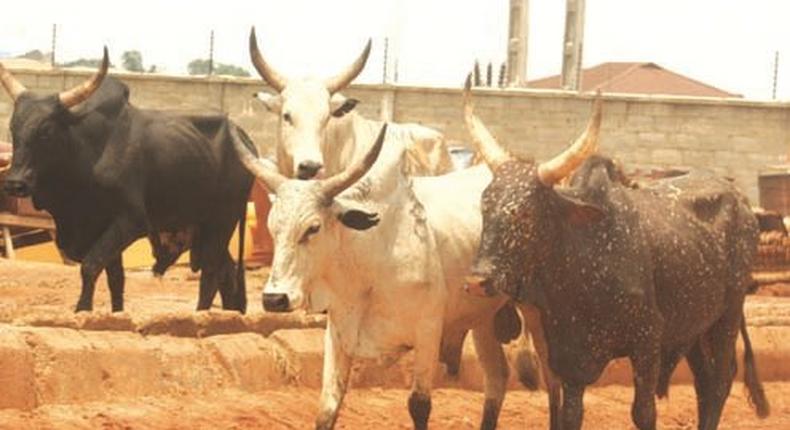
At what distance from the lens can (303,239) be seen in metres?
9.66

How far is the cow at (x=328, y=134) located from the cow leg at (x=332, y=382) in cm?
114

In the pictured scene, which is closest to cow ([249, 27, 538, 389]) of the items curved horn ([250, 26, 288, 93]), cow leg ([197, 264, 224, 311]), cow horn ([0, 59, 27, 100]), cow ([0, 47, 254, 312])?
curved horn ([250, 26, 288, 93])

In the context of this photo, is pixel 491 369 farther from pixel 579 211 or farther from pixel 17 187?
pixel 17 187

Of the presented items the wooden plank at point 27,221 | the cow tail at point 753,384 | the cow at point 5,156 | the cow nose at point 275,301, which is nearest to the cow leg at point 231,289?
the cow at point 5,156

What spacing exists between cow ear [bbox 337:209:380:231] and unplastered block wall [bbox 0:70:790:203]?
67.8 feet

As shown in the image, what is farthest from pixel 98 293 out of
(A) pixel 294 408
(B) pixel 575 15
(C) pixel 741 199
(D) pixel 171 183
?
(B) pixel 575 15

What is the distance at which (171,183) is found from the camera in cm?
1440

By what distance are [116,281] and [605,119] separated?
18.4 metres

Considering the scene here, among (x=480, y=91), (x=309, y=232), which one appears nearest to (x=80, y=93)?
(x=309, y=232)

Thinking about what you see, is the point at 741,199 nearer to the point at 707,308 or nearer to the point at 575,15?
the point at 707,308

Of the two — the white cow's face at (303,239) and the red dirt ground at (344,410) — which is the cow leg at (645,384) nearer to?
the white cow's face at (303,239)

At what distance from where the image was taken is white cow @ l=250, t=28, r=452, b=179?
11414 mm

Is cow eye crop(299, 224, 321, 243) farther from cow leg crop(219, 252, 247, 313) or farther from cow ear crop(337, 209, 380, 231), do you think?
cow leg crop(219, 252, 247, 313)

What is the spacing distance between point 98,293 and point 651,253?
8.43 meters
